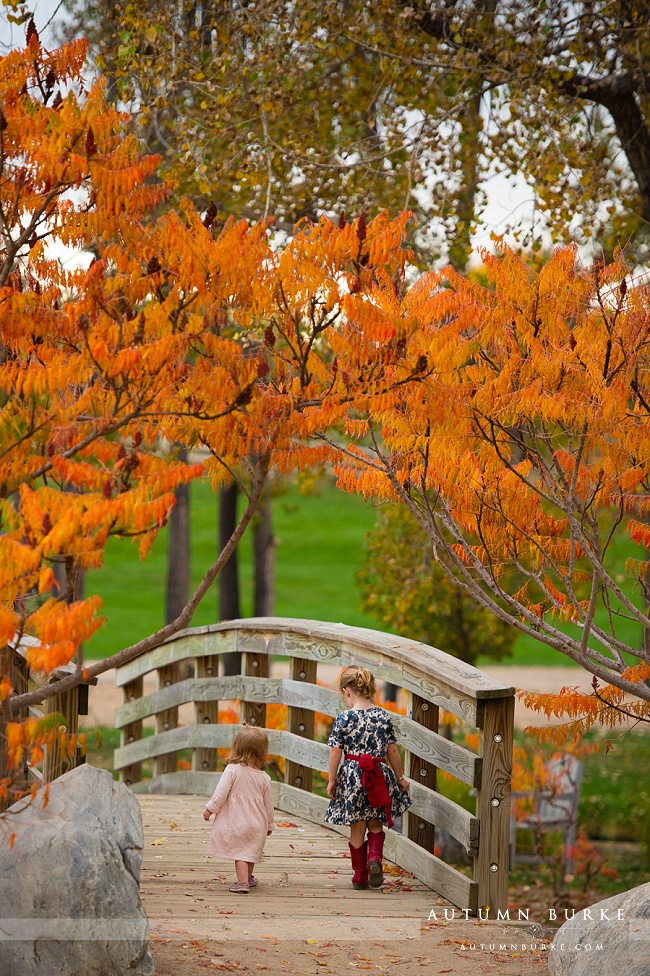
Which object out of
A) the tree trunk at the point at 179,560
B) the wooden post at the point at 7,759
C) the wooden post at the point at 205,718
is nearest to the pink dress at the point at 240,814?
the wooden post at the point at 7,759

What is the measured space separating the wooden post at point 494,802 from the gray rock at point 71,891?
182 centimetres

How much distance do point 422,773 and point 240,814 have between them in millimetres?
1037

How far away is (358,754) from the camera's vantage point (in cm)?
549

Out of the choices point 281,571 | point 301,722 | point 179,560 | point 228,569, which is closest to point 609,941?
point 301,722

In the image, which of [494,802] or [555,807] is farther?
[555,807]

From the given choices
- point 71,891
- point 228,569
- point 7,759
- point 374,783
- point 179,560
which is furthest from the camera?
point 179,560

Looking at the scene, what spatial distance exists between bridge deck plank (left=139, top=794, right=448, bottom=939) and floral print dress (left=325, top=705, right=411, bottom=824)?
39 centimetres

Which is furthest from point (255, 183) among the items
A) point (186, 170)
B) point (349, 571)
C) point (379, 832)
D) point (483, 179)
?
point (349, 571)

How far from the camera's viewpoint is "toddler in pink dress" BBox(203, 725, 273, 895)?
5355 millimetres

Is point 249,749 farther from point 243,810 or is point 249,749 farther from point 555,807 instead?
point 555,807

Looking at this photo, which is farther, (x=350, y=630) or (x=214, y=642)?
(x=214, y=642)

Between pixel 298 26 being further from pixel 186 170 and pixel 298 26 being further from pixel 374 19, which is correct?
pixel 186 170

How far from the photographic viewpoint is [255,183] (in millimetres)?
8102

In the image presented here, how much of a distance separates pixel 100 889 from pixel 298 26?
6.57 m
